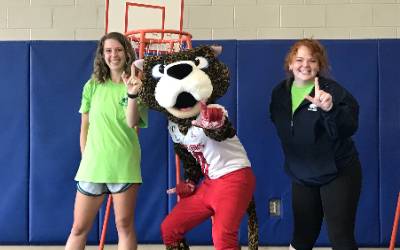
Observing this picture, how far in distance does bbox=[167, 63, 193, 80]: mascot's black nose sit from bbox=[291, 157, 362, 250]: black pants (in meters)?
0.69

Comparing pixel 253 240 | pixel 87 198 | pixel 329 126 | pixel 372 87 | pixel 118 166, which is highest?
pixel 372 87

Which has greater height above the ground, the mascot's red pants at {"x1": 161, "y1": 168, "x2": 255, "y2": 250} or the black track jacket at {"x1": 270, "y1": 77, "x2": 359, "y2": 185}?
the black track jacket at {"x1": 270, "y1": 77, "x2": 359, "y2": 185}

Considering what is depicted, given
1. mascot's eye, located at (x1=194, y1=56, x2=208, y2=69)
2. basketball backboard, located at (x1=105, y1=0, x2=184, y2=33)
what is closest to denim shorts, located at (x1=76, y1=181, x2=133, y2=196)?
mascot's eye, located at (x1=194, y1=56, x2=208, y2=69)

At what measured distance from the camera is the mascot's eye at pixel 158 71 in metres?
1.96

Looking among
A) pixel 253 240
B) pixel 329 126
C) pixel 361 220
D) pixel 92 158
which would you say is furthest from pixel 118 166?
pixel 361 220

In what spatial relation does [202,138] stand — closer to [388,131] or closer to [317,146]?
[317,146]

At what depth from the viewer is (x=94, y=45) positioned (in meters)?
3.11

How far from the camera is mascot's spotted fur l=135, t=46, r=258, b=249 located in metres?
1.89

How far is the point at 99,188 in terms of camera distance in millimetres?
2211

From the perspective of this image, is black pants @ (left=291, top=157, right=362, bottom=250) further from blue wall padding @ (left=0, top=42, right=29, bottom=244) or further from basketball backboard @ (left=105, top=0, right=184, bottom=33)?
blue wall padding @ (left=0, top=42, right=29, bottom=244)

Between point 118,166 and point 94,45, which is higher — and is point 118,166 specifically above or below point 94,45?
below

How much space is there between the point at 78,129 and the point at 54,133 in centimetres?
15

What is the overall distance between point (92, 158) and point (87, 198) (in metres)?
0.18

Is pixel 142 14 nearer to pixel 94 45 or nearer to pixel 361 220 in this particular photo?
pixel 94 45
